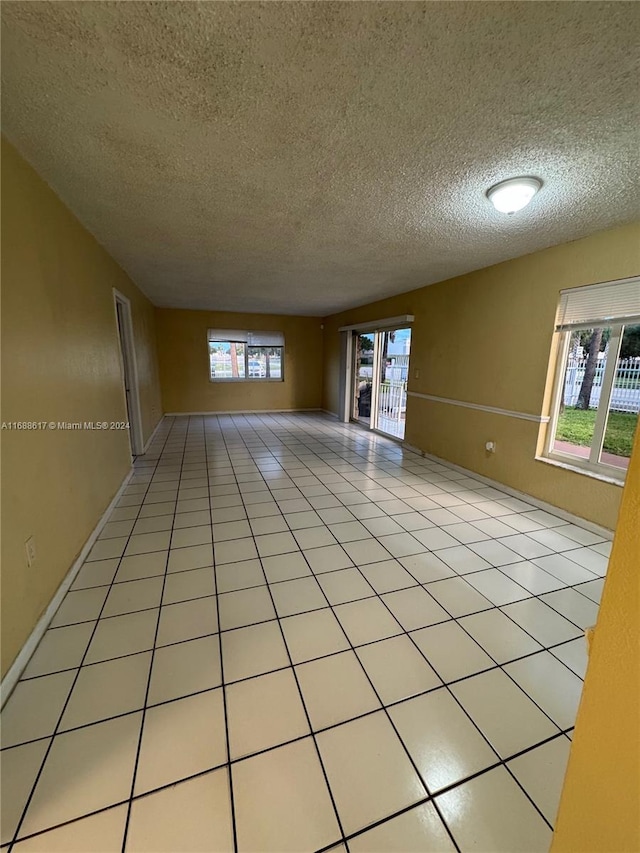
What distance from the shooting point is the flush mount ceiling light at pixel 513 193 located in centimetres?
192

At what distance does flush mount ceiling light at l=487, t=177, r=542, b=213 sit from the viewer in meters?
1.92

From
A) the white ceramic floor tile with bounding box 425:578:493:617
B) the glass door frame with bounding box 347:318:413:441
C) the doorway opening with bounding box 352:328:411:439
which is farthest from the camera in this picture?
the doorway opening with bounding box 352:328:411:439

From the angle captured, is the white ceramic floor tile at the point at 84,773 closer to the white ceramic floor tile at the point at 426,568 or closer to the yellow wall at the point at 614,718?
the yellow wall at the point at 614,718

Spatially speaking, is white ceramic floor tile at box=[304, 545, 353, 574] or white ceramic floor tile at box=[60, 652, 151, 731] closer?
white ceramic floor tile at box=[60, 652, 151, 731]

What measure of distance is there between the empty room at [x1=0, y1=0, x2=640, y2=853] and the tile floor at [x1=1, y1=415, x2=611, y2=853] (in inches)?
0.4

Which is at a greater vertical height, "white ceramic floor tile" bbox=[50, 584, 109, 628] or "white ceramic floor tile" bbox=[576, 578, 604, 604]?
"white ceramic floor tile" bbox=[50, 584, 109, 628]

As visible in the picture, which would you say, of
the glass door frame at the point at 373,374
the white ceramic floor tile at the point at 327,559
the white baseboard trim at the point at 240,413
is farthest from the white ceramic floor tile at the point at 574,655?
the white baseboard trim at the point at 240,413

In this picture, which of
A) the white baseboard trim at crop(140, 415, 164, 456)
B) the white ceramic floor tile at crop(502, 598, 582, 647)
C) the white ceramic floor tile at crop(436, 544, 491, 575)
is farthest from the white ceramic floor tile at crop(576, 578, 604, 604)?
the white baseboard trim at crop(140, 415, 164, 456)

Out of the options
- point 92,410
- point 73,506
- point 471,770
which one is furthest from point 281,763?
point 92,410

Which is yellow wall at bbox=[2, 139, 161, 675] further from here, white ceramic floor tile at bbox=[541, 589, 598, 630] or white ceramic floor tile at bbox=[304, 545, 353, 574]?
white ceramic floor tile at bbox=[541, 589, 598, 630]

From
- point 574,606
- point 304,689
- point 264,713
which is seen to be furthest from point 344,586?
point 574,606

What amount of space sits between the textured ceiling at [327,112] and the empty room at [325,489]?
0.04ft

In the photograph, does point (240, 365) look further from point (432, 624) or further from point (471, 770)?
point (471, 770)

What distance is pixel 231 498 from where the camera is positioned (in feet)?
10.8
